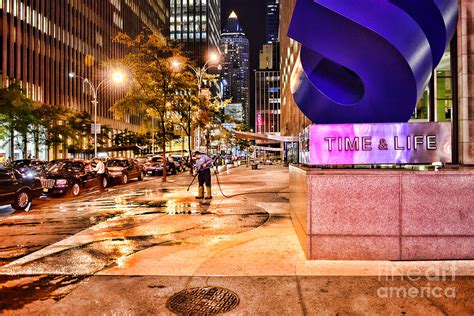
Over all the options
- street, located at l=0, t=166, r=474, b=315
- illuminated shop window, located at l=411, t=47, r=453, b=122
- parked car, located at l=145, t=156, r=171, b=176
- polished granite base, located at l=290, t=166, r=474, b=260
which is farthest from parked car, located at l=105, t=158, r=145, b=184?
polished granite base, located at l=290, t=166, r=474, b=260

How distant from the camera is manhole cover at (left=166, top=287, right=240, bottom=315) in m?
4.80

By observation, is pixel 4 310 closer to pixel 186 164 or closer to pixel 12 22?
pixel 186 164

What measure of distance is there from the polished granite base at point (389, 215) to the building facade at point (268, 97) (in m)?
169

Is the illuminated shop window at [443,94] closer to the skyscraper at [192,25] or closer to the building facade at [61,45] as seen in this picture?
the building facade at [61,45]

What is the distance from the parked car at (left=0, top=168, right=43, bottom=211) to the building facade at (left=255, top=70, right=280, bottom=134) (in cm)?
16180

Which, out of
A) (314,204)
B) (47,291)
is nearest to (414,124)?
(314,204)

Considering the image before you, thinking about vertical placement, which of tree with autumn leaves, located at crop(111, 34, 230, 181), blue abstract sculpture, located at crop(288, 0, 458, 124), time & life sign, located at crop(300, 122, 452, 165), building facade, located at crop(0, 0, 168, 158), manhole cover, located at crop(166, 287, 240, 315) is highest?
building facade, located at crop(0, 0, 168, 158)

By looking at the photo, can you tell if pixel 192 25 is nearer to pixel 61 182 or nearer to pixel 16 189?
pixel 61 182

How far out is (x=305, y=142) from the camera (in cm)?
808

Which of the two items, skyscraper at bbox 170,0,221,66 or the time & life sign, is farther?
skyscraper at bbox 170,0,221,66

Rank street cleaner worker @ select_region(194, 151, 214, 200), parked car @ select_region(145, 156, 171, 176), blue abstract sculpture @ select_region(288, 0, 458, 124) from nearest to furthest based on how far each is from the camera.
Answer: blue abstract sculpture @ select_region(288, 0, 458, 124) < street cleaner worker @ select_region(194, 151, 214, 200) < parked car @ select_region(145, 156, 171, 176)

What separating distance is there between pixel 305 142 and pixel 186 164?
1649 inches

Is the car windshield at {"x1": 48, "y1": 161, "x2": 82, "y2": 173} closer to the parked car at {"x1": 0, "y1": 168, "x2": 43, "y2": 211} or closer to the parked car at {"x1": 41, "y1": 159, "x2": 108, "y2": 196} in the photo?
the parked car at {"x1": 41, "y1": 159, "x2": 108, "y2": 196}

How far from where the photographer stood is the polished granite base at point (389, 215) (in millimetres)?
6473
